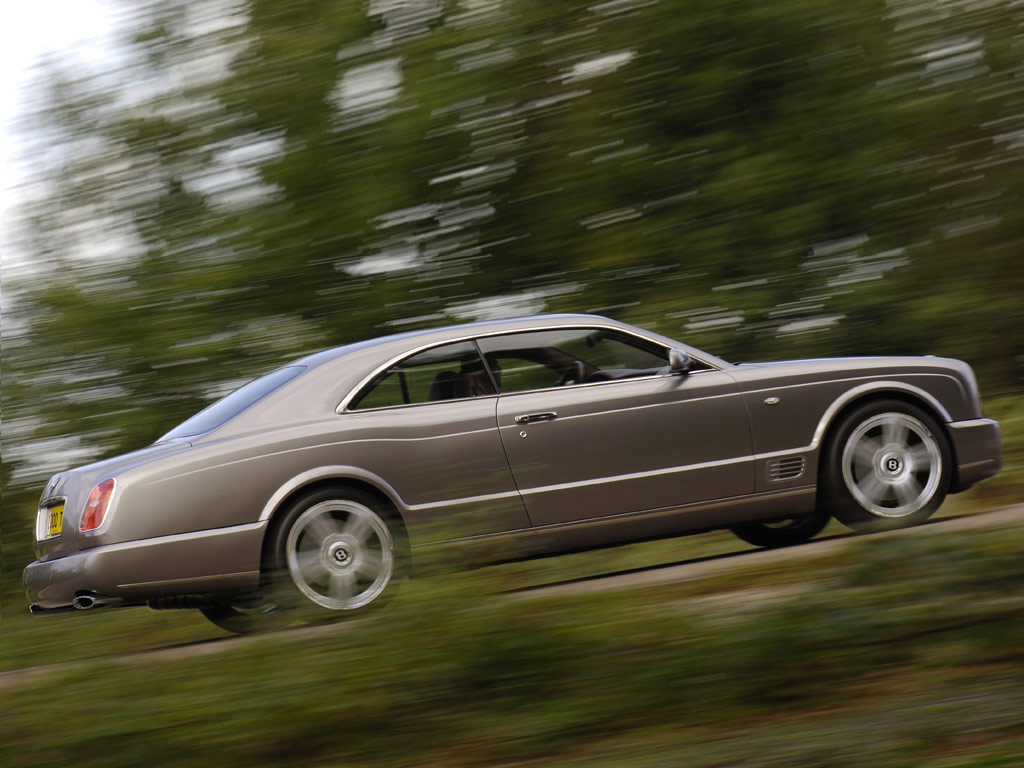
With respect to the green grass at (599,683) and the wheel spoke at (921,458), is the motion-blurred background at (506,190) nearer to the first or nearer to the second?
the wheel spoke at (921,458)

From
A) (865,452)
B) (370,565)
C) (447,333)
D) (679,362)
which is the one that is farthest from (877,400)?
(370,565)

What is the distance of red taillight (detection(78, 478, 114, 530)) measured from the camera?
5.98 m

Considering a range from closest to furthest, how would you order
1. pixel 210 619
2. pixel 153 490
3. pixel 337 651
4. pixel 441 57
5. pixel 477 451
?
pixel 337 651 → pixel 153 490 → pixel 477 451 → pixel 210 619 → pixel 441 57

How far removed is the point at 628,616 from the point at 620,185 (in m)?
7.27

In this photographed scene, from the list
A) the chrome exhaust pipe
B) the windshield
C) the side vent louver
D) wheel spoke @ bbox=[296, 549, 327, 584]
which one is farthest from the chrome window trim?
the chrome exhaust pipe

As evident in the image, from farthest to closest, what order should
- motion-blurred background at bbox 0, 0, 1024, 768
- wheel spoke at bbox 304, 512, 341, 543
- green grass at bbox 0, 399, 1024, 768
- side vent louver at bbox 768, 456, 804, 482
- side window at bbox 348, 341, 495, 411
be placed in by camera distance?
motion-blurred background at bbox 0, 0, 1024, 768 → side vent louver at bbox 768, 456, 804, 482 → side window at bbox 348, 341, 495, 411 → wheel spoke at bbox 304, 512, 341, 543 → green grass at bbox 0, 399, 1024, 768

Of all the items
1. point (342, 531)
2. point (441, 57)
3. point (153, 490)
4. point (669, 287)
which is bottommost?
point (342, 531)

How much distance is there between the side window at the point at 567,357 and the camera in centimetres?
682

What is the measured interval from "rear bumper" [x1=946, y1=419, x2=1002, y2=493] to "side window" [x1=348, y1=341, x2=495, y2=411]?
9.20ft

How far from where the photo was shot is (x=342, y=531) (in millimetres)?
6207

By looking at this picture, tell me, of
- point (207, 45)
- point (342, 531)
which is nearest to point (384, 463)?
point (342, 531)

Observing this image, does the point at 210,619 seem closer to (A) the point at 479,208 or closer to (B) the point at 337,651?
(B) the point at 337,651

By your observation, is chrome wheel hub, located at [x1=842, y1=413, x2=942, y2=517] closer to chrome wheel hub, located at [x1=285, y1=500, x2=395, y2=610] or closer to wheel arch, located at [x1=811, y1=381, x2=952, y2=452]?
wheel arch, located at [x1=811, y1=381, x2=952, y2=452]

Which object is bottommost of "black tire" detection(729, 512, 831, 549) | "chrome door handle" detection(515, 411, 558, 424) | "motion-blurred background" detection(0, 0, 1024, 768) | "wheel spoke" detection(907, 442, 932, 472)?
"black tire" detection(729, 512, 831, 549)
